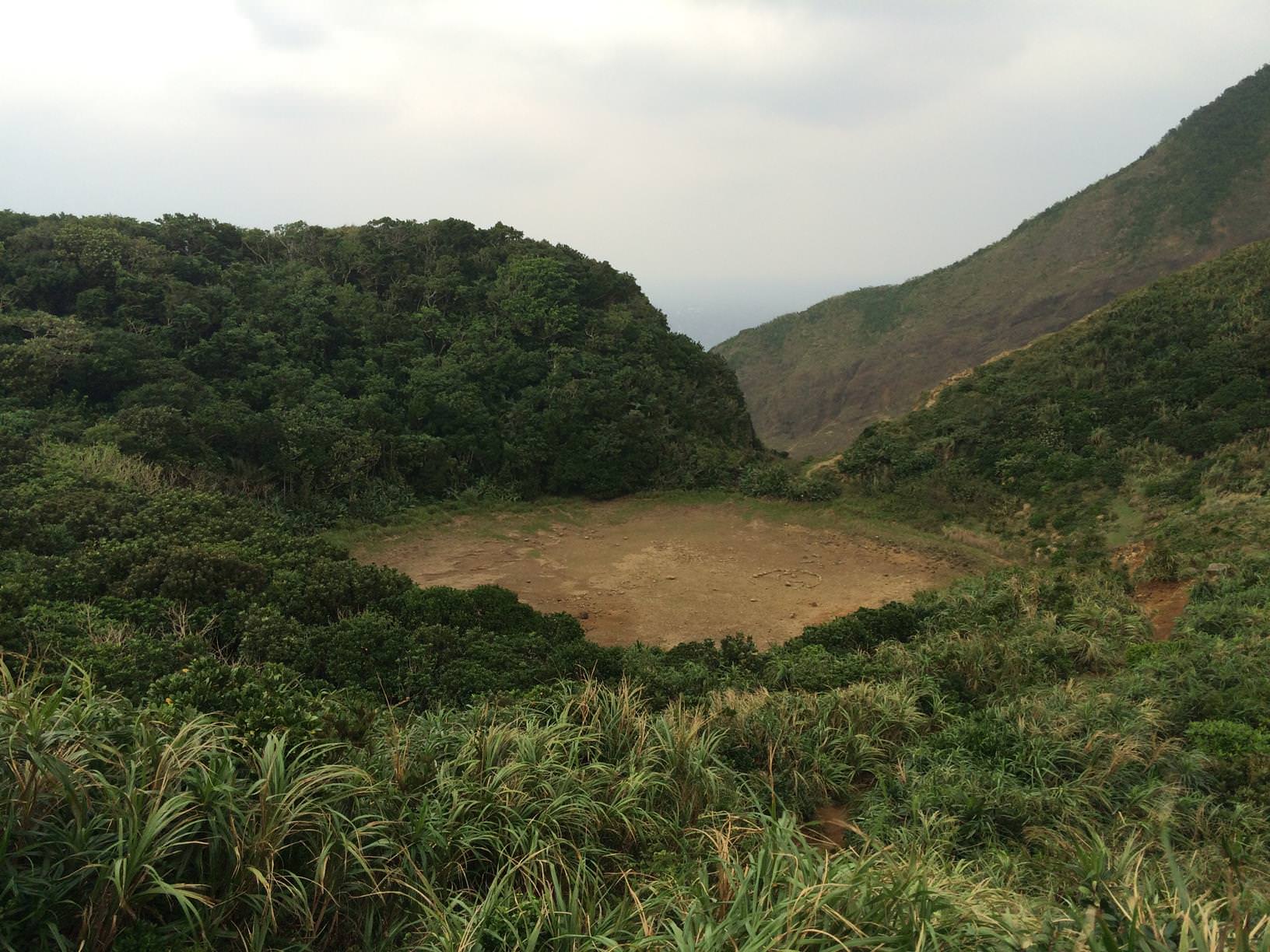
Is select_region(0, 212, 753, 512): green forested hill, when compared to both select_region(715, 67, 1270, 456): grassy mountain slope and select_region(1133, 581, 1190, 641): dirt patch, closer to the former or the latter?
select_region(1133, 581, 1190, 641): dirt patch

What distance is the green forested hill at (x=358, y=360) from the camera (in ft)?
47.7

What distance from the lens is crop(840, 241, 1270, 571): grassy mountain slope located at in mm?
13359

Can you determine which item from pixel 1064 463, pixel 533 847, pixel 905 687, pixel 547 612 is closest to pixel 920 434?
pixel 1064 463

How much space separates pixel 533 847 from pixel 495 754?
32.2 inches

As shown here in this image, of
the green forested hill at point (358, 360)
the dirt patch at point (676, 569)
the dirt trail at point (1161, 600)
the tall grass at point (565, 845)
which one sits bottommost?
the dirt trail at point (1161, 600)

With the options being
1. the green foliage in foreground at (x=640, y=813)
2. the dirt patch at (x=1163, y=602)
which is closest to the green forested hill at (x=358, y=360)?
the green foliage in foreground at (x=640, y=813)

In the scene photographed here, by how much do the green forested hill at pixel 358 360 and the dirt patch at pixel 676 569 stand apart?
6.94ft

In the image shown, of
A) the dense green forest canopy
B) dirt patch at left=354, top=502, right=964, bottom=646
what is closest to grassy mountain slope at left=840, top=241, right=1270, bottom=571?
the dense green forest canopy

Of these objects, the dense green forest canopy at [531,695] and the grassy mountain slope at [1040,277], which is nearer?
the dense green forest canopy at [531,695]

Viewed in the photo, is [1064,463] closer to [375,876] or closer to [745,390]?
[375,876]

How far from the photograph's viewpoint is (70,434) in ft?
41.4

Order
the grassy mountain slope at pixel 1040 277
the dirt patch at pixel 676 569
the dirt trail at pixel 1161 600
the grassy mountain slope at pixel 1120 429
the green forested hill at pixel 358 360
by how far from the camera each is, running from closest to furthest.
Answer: the dirt trail at pixel 1161 600 → the dirt patch at pixel 676 569 → the grassy mountain slope at pixel 1120 429 → the green forested hill at pixel 358 360 → the grassy mountain slope at pixel 1040 277

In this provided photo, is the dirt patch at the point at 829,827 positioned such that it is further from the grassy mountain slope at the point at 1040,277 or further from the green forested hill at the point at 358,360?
the grassy mountain slope at the point at 1040,277

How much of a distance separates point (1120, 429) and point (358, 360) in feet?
62.6
